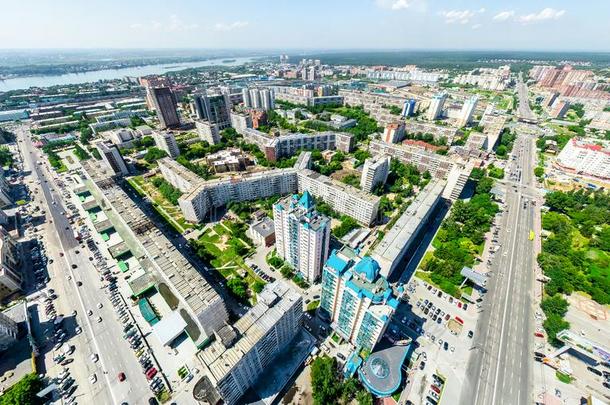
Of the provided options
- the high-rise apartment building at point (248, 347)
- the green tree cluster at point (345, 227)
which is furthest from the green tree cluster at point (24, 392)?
the green tree cluster at point (345, 227)

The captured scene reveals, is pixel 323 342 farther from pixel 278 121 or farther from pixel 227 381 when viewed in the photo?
pixel 278 121

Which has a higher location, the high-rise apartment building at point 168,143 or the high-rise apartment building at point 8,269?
the high-rise apartment building at point 168,143

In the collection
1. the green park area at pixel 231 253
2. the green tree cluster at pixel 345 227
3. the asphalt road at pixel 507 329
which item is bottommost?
the asphalt road at pixel 507 329

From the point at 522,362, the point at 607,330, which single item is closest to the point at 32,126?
the point at 522,362

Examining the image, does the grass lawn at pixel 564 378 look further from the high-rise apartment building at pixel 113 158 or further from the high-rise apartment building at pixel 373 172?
the high-rise apartment building at pixel 113 158

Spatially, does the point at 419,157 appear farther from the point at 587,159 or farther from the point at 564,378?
the point at 564,378

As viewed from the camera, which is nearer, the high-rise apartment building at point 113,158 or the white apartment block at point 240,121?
the high-rise apartment building at point 113,158
